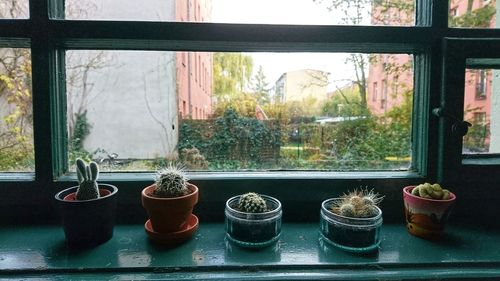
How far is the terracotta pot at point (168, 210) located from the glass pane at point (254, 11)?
0.58 m

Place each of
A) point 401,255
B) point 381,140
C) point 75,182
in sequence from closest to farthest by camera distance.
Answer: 1. point 401,255
2. point 75,182
3. point 381,140

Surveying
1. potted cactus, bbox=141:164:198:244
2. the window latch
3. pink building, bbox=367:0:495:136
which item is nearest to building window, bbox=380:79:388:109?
pink building, bbox=367:0:495:136

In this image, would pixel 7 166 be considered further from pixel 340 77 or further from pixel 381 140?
pixel 381 140

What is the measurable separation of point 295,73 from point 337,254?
60cm

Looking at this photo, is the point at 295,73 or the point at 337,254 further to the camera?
the point at 295,73

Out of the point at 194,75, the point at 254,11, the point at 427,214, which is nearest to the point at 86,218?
the point at 194,75

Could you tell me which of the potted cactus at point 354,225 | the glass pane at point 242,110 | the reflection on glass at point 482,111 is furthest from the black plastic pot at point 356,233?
the reflection on glass at point 482,111

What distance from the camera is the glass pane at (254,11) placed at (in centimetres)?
102

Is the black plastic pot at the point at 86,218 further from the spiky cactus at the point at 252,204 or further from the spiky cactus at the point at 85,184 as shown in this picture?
the spiky cactus at the point at 252,204

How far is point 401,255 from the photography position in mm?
824

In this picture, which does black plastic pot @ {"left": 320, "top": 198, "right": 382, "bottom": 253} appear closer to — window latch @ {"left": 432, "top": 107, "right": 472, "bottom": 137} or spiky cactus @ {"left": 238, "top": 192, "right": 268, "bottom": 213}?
spiky cactus @ {"left": 238, "top": 192, "right": 268, "bottom": 213}

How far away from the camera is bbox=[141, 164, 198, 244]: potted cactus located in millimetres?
823

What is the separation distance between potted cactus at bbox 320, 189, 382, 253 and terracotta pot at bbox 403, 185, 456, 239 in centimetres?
13

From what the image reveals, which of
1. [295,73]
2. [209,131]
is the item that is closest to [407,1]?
[295,73]
